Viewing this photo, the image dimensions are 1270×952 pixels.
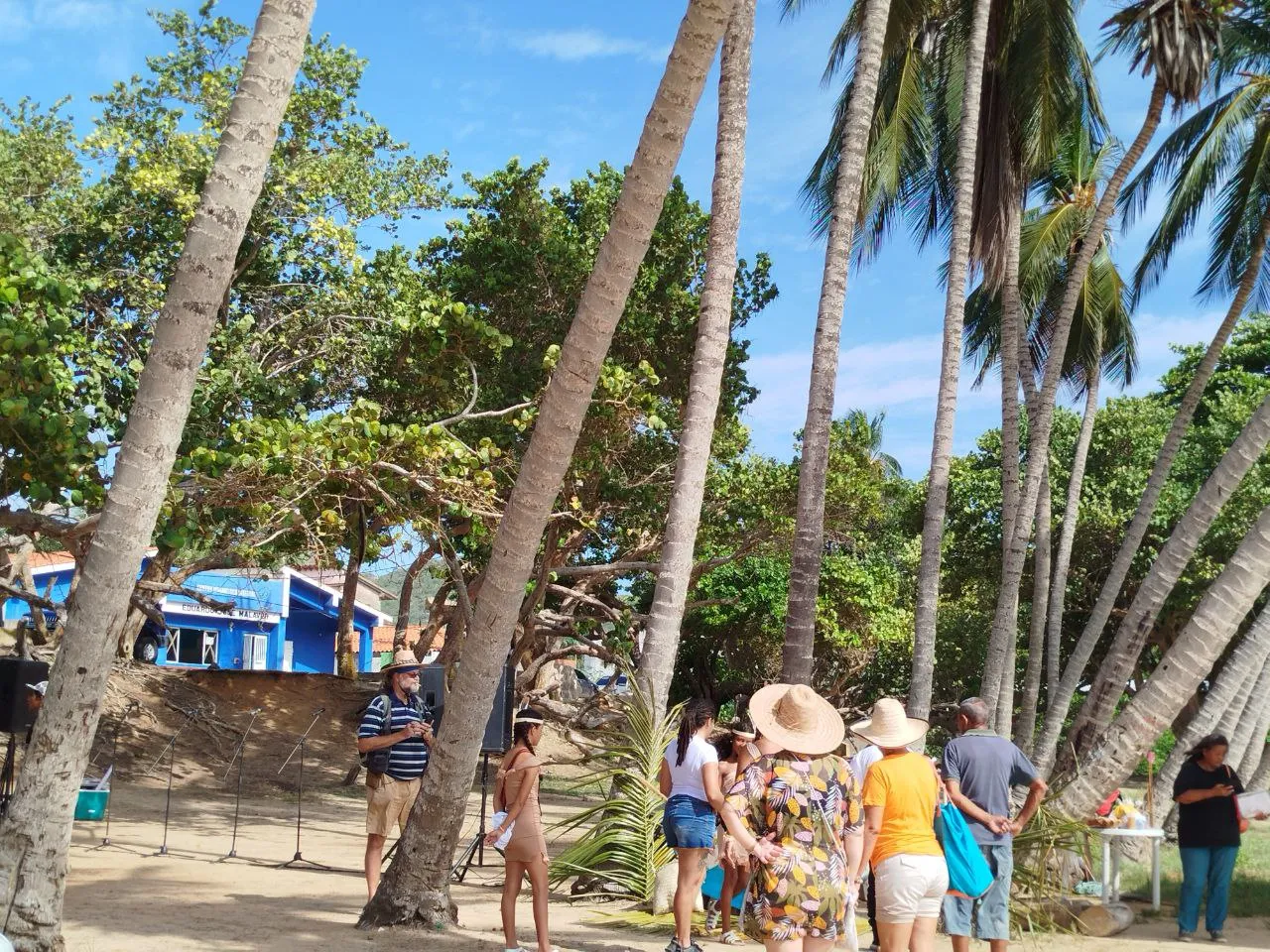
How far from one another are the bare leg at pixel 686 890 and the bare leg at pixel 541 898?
759mm

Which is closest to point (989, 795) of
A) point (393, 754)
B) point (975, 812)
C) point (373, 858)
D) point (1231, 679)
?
point (975, 812)

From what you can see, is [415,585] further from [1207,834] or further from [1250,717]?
[1207,834]

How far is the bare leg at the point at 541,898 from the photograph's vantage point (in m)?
6.39

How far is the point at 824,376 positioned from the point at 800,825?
6213mm

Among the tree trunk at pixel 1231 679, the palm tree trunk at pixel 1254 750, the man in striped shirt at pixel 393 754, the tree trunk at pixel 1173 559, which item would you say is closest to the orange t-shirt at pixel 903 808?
the man in striped shirt at pixel 393 754

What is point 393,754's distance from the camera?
26.5 feet

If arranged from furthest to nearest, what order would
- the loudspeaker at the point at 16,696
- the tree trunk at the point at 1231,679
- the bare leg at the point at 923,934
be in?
the tree trunk at the point at 1231,679
the loudspeaker at the point at 16,696
the bare leg at the point at 923,934

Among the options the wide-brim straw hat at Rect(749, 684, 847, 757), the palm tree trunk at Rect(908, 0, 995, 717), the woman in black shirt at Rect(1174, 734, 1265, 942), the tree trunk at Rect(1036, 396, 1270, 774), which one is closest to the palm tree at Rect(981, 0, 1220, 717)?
the palm tree trunk at Rect(908, 0, 995, 717)

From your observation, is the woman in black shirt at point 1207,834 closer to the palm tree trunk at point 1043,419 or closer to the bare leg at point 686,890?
the bare leg at point 686,890

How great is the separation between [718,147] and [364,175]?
7.87 m

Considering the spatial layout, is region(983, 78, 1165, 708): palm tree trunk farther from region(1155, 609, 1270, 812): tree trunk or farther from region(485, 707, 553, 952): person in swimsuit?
region(485, 707, 553, 952): person in swimsuit

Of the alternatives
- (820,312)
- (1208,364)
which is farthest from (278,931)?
(1208,364)

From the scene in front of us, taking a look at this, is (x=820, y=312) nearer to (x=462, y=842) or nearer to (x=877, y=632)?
(x=462, y=842)

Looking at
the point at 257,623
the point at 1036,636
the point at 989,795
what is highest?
the point at 257,623
